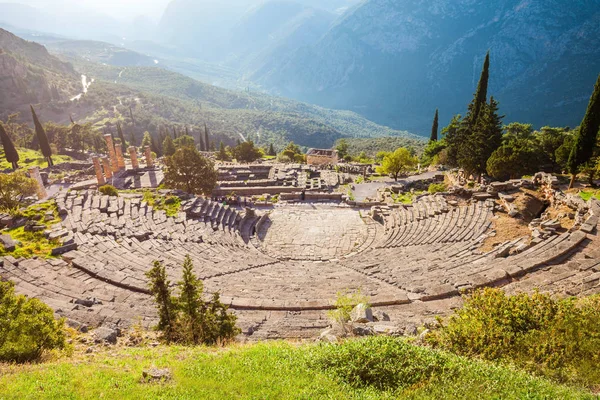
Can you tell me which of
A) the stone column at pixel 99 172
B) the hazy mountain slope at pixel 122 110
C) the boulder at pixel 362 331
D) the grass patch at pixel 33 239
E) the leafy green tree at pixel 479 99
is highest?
the hazy mountain slope at pixel 122 110

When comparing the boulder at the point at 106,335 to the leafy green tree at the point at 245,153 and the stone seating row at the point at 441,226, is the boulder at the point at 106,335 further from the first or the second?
the leafy green tree at the point at 245,153

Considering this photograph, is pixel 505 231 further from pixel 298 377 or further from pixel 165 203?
pixel 165 203

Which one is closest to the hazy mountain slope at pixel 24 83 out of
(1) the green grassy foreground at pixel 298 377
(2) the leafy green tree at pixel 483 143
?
(2) the leafy green tree at pixel 483 143

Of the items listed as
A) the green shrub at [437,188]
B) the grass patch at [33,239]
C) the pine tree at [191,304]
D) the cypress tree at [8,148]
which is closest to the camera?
the pine tree at [191,304]

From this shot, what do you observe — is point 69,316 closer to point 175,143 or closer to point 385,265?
point 385,265

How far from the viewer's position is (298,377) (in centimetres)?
784

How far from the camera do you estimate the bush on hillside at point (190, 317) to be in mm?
10883

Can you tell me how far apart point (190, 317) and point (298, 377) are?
4.93 meters

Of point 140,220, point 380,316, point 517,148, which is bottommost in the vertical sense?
point 380,316

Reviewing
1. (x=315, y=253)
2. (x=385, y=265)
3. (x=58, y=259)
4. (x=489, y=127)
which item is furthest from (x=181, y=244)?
(x=489, y=127)

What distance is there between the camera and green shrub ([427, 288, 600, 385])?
7445mm

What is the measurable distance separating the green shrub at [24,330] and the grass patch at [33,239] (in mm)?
9066

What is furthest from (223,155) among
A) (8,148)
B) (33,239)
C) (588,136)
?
(588,136)

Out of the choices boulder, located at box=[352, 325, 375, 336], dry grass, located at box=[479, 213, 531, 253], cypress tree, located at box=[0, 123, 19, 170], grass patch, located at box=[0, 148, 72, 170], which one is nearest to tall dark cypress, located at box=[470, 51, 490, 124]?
dry grass, located at box=[479, 213, 531, 253]
